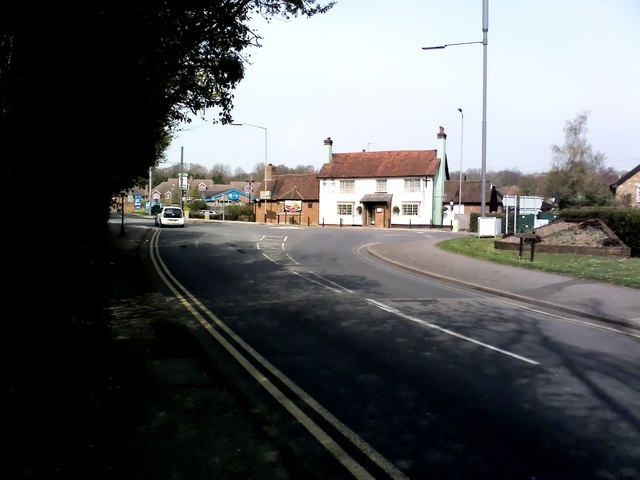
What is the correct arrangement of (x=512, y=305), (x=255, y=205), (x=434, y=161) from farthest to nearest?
1. (x=255, y=205)
2. (x=434, y=161)
3. (x=512, y=305)

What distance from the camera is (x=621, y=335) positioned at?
27.5 feet

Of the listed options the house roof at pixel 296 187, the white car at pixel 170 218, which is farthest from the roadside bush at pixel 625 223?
the house roof at pixel 296 187

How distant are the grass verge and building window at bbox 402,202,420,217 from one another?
32.7 metres

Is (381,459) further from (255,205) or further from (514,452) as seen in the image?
(255,205)

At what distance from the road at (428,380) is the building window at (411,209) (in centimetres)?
4377

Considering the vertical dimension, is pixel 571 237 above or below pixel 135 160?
below

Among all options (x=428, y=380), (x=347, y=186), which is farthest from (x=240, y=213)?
(x=428, y=380)

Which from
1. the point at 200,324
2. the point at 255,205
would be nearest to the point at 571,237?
the point at 200,324

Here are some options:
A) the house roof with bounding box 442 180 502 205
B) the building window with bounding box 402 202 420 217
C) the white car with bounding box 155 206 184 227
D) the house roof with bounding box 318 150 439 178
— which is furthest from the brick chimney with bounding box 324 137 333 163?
the white car with bounding box 155 206 184 227

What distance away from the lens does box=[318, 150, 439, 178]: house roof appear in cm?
5528

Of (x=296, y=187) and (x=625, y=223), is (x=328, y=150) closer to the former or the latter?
(x=296, y=187)

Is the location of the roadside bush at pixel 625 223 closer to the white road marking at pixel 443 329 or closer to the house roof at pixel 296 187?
the white road marking at pixel 443 329

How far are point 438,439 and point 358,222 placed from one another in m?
53.5

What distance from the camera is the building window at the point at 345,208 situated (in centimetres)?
5828
